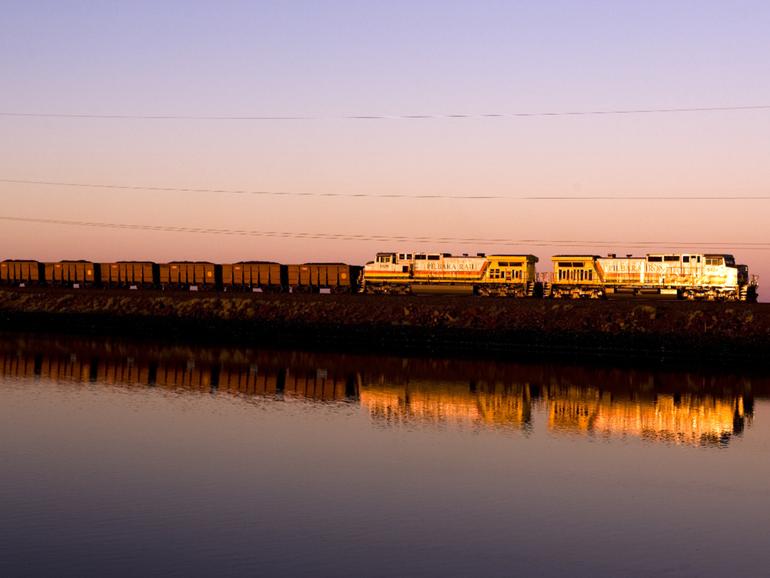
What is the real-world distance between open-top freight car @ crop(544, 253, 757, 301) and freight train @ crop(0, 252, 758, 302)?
91mm

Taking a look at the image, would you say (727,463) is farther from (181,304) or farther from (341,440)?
(181,304)

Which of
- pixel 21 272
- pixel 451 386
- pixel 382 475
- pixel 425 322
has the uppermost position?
pixel 21 272

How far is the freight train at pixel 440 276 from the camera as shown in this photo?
81500 millimetres

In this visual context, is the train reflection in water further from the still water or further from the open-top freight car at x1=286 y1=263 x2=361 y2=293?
the open-top freight car at x1=286 y1=263 x2=361 y2=293

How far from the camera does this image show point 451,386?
5100cm

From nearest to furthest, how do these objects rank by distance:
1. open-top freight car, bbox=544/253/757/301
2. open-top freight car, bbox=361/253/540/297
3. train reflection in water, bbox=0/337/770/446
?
train reflection in water, bbox=0/337/770/446 → open-top freight car, bbox=544/253/757/301 → open-top freight car, bbox=361/253/540/297

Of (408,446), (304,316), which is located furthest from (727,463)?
(304,316)

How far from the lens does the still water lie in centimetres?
2177

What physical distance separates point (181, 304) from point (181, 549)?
70584mm

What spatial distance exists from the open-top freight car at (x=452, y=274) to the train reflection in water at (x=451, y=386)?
2606 centimetres

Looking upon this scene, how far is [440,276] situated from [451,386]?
39.9 metres

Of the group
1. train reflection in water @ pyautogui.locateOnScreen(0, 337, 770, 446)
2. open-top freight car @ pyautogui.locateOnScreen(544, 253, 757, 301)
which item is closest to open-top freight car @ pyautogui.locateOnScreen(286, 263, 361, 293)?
open-top freight car @ pyautogui.locateOnScreen(544, 253, 757, 301)

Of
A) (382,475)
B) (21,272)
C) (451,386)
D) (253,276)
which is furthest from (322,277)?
(382,475)

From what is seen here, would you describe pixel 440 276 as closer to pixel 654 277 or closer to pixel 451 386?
pixel 654 277
